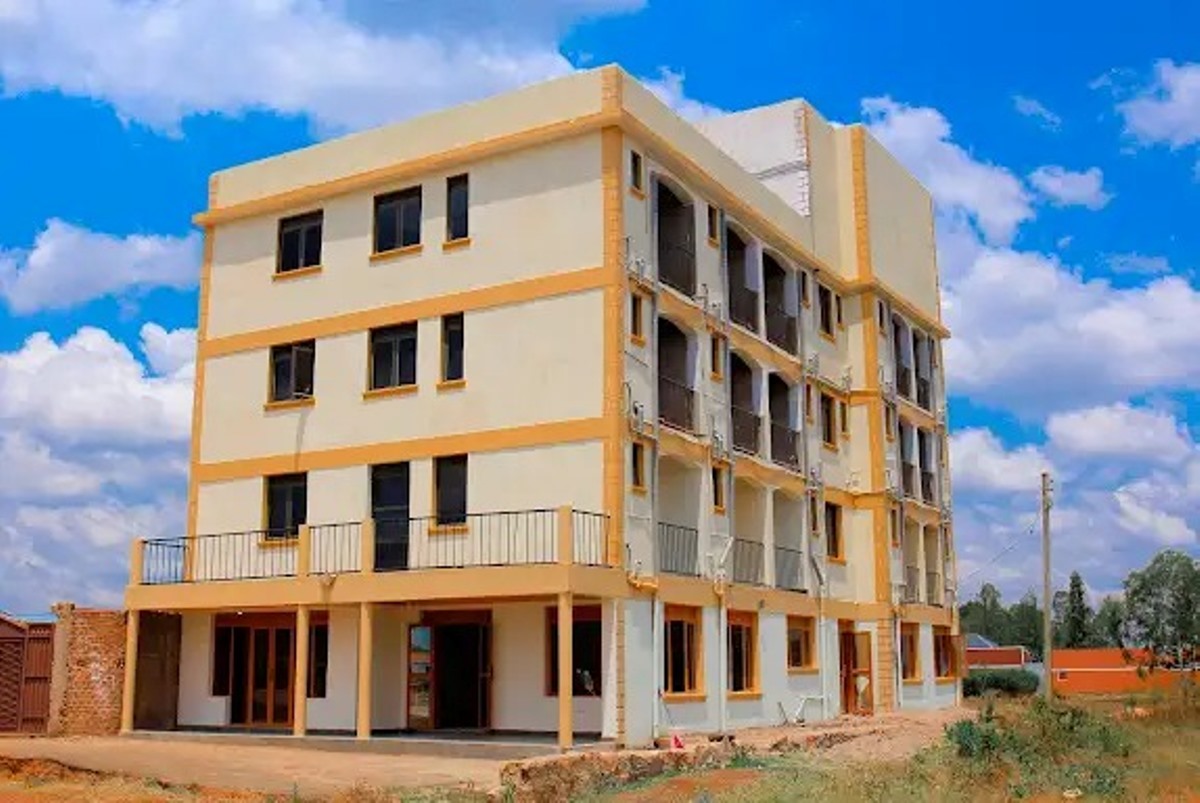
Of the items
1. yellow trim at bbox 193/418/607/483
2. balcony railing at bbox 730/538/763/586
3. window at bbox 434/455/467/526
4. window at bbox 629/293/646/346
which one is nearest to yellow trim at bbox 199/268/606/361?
window at bbox 629/293/646/346

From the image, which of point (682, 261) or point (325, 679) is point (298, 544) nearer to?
point (325, 679)

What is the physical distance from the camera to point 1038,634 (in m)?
113

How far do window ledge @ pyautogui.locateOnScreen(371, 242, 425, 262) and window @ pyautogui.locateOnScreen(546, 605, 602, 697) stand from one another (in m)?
7.52

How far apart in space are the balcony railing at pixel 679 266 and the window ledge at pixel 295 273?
7.09m

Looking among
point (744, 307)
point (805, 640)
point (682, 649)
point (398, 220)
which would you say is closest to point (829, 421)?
point (744, 307)

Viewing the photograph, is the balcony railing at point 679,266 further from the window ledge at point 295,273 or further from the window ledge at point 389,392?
the window ledge at point 295,273

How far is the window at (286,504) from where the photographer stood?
1089 inches

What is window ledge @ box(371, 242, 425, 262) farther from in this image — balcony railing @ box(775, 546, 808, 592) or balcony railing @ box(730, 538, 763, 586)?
balcony railing @ box(775, 546, 808, 592)

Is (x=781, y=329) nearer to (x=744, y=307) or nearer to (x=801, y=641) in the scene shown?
(x=744, y=307)

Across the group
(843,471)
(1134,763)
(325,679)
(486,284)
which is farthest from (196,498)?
(1134,763)

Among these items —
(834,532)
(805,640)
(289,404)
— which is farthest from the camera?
(834,532)

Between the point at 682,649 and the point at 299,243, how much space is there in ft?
38.3

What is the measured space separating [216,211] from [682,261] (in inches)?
412

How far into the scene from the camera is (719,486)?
91.0 feet
